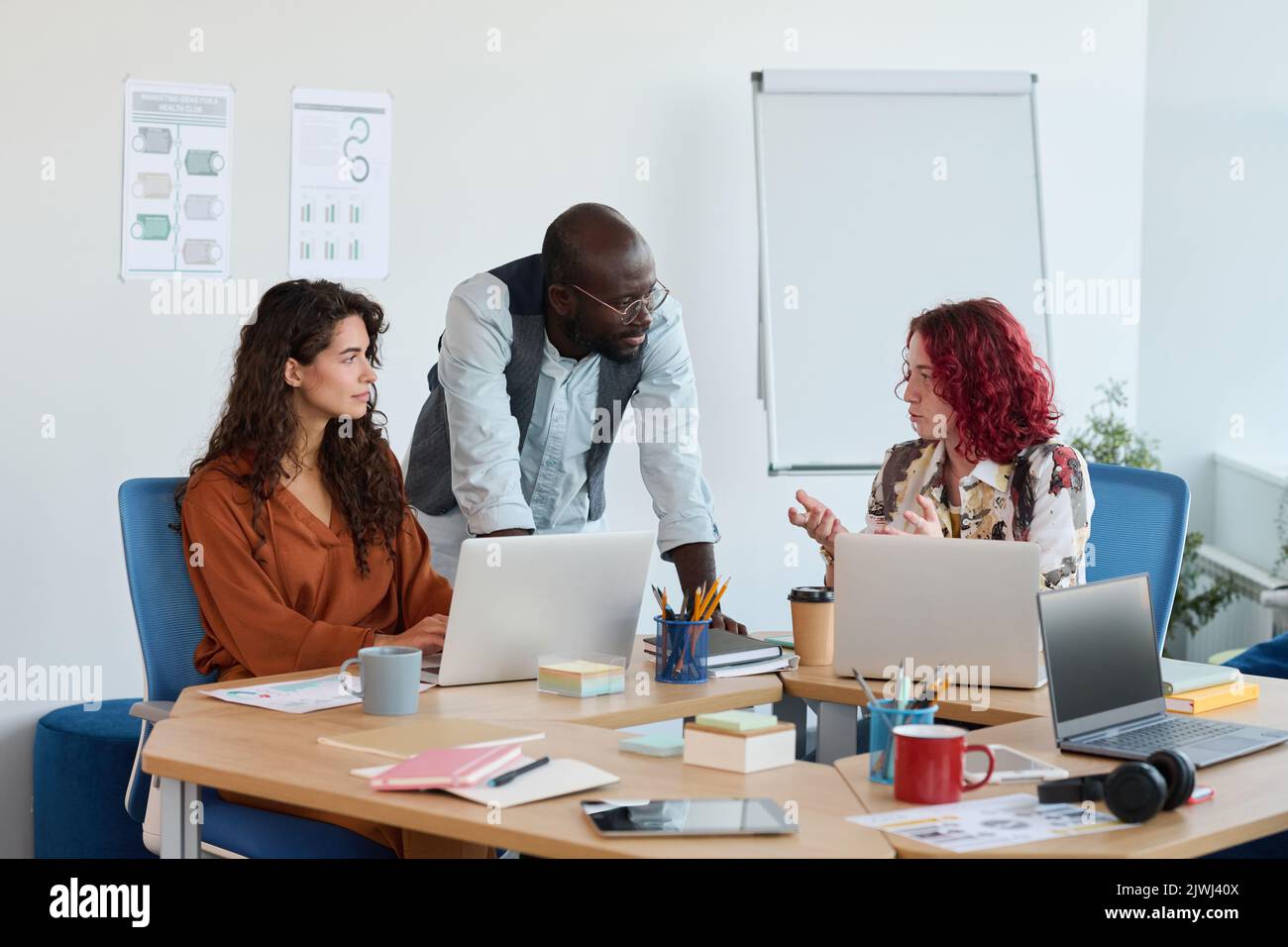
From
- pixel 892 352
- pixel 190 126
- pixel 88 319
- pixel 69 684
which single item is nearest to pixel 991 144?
pixel 892 352

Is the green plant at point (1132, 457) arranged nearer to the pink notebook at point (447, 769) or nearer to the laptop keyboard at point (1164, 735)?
the laptop keyboard at point (1164, 735)

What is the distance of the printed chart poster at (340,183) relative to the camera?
3.83 meters

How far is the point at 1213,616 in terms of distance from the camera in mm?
4773

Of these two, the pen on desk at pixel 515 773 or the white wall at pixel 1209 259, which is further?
the white wall at pixel 1209 259

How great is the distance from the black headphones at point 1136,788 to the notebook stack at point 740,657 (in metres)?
0.79

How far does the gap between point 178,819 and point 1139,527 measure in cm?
190

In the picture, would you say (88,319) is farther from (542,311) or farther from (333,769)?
(333,769)

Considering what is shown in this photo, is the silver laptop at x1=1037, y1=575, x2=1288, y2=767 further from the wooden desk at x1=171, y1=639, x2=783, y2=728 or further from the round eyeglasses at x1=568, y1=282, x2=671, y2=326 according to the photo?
the round eyeglasses at x1=568, y1=282, x2=671, y2=326

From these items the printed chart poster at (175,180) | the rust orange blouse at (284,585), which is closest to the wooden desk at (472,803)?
the rust orange blouse at (284,585)

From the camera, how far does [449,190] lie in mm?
4000

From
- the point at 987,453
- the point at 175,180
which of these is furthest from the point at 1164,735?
the point at 175,180
